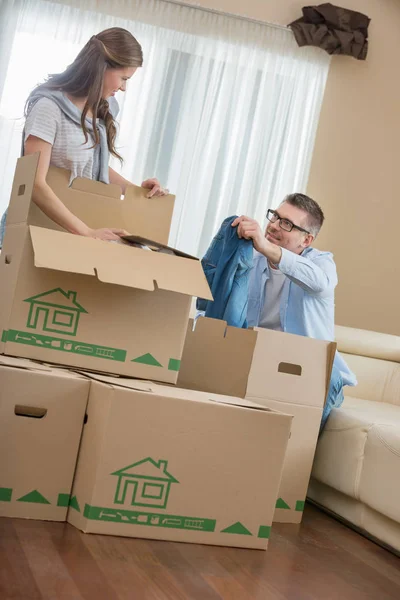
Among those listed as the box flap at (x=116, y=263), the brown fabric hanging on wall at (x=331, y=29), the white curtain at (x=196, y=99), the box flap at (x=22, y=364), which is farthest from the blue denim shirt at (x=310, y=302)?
the brown fabric hanging on wall at (x=331, y=29)

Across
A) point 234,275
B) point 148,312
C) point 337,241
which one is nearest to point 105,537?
point 148,312

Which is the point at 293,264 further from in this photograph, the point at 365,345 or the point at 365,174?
the point at 365,174

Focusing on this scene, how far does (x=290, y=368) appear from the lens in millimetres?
2318

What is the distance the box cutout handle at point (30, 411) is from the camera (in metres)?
1.75

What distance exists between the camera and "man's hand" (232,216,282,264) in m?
2.45

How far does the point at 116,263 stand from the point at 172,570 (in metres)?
0.74

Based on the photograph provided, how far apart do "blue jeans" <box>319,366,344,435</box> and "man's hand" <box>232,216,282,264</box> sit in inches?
18.6

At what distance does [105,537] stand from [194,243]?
259 centimetres

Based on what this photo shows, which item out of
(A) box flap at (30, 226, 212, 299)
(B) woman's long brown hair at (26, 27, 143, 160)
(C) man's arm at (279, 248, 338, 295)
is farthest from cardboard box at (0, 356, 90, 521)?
(C) man's arm at (279, 248, 338, 295)

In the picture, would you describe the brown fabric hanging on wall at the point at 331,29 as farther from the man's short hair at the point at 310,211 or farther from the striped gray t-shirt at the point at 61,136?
the striped gray t-shirt at the point at 61,136

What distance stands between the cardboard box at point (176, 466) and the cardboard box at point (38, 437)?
4 cm

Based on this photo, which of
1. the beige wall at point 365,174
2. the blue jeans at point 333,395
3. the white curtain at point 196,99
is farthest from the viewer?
the beige wall at point 365,174

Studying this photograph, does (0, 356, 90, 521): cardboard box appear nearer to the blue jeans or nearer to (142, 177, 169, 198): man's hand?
(142, 177, 169, 198): man's hand

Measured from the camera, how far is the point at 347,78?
4.32 meters
